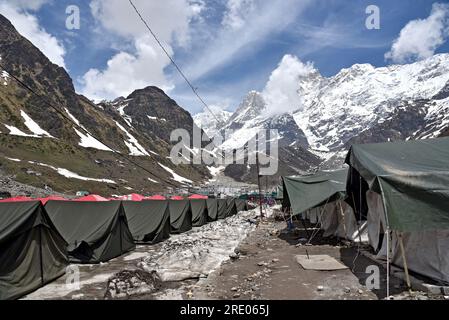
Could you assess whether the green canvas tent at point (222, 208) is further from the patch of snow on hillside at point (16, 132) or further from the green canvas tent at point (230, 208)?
the patch of snow on hillside at point (16, 132)

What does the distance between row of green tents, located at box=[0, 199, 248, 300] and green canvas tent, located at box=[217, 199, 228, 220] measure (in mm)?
11285

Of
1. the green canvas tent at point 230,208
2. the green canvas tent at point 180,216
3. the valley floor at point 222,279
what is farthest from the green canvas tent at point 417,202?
the green canvas tent at point 230,208

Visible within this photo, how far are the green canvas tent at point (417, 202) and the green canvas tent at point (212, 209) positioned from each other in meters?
22.3

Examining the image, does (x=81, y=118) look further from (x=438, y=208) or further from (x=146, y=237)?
(x=438, y=208)

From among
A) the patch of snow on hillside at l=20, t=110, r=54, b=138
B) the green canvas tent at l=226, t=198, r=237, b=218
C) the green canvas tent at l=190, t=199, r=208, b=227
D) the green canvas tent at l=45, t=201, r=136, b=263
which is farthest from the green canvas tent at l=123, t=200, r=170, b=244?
the patch of snow on hillside at l=20, t=110, r=54, b=138

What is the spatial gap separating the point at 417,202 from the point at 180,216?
1751 centimetres

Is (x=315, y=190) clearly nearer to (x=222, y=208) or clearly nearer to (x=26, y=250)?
(x=26, y=250)

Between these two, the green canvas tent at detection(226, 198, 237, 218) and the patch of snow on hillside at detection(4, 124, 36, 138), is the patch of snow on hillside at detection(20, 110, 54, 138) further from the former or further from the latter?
the green canvas tent at detection(226, 198, 237, 218)

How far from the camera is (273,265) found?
42.6 ft

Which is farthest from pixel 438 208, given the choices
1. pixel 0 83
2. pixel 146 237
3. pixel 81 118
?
pixel 81 118

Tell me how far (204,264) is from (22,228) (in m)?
5.84

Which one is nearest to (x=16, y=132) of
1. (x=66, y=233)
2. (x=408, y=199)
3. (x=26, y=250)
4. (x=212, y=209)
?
(x=212, y=209)

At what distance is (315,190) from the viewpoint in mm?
20203
